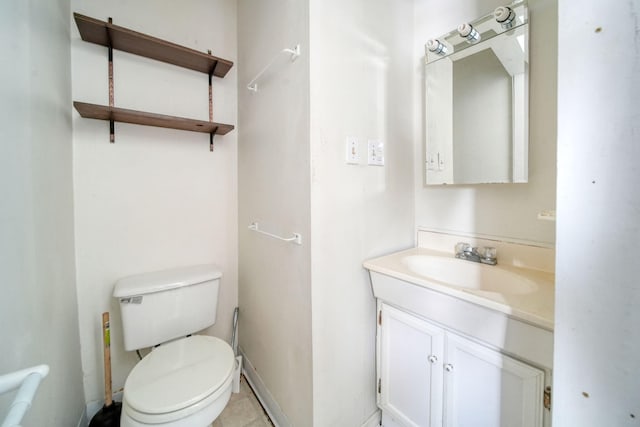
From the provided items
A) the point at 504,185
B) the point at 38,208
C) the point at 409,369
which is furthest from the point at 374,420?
the point at 38,208

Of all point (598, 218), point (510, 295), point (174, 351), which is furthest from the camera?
point (174, 351)

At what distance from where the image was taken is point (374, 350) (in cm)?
125

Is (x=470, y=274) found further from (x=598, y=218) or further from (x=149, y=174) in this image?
(x=149, y=174)

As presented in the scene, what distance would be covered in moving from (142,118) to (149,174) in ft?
1.06

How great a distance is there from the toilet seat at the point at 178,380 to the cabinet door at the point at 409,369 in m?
0.74

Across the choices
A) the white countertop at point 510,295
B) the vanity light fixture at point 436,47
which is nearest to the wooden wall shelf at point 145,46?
the vanity light fixture at point 436,47

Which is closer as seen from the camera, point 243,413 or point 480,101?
point 480,101

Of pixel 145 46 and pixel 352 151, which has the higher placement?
pixel 145 46

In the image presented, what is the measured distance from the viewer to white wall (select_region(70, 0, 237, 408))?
1.28 meters

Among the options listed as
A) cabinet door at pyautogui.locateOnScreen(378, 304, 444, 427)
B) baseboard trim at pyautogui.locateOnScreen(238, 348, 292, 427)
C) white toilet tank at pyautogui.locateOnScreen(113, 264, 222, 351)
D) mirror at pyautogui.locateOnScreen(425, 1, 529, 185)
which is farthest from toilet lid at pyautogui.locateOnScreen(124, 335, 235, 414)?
mirror at pyautogui.locateOnScreen(425, 1, 529, 185)

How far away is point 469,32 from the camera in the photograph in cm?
114

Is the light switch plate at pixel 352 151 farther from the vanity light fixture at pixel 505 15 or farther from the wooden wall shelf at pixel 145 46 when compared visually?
the wooden wall shelf at pixel 145 46

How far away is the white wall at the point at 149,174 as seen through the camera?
4.21 feet

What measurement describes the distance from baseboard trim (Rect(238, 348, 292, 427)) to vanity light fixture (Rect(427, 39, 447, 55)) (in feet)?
6.77
